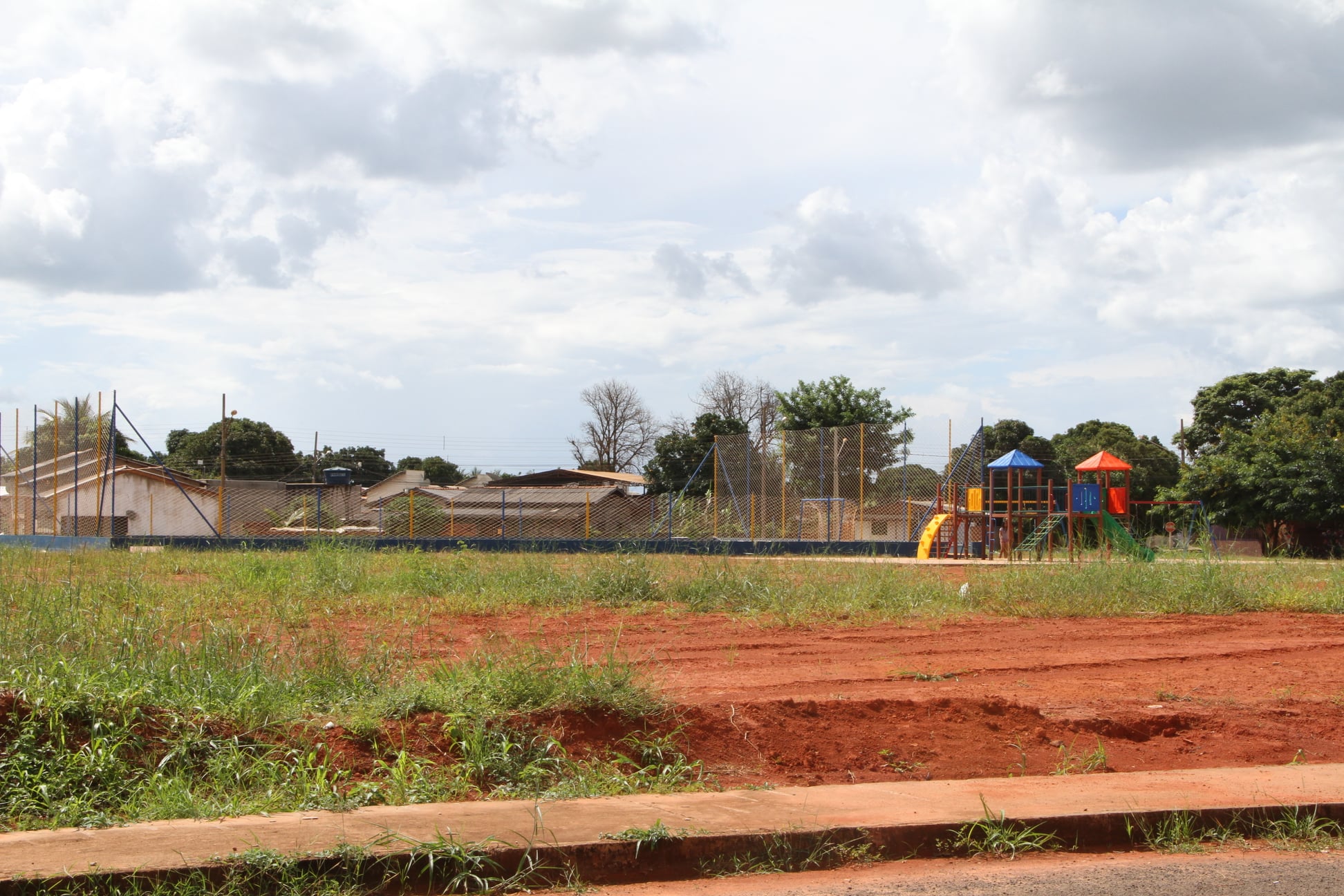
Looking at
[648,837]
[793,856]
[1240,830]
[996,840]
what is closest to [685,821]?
[648,837]

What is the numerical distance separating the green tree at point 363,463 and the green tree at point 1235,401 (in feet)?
160

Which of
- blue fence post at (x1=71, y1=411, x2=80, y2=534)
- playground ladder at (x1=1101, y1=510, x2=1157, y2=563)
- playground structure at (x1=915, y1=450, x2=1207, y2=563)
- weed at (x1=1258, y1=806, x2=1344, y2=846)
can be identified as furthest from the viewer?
playground structure at (x1=915, y1=450, x2=1207, y2=563)

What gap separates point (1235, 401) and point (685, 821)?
5565 cm

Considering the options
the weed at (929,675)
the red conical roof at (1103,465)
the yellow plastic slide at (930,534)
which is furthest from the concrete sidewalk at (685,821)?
the red conical roof at (1103,465)

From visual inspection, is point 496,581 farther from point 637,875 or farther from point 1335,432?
point 1335,432

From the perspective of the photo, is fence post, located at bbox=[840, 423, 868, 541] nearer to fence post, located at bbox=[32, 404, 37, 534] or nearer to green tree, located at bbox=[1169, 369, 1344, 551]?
green tree, located at bbox=[1169, 369, 1344, 551]

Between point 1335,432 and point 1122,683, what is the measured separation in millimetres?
32263

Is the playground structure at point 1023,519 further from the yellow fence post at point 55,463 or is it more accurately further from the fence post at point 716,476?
the yellow fence post at point 55,463

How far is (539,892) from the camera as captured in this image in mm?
4402

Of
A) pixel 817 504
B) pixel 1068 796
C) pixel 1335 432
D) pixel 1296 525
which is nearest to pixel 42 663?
pixel 1068 796

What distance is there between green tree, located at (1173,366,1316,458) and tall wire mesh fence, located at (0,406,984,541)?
29.3m

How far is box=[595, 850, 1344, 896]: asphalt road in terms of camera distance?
443 cm

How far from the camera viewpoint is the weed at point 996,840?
4926 millimetres

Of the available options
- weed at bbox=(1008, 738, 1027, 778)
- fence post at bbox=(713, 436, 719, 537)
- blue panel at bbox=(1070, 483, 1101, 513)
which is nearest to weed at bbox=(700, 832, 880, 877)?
weed at bbox=(1008, 738, 1027, 778)
